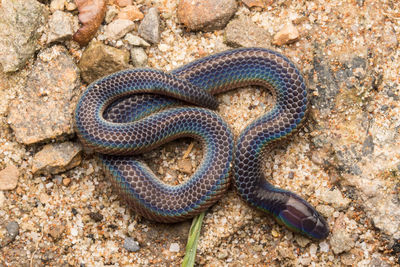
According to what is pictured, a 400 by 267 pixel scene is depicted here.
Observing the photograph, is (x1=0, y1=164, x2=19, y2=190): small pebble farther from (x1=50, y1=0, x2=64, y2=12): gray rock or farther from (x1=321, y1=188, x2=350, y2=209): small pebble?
(x1=321, y1=188, x2=350, y2=209): small pebble

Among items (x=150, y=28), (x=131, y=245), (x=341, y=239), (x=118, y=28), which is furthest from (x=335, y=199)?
(x=118, y=28)

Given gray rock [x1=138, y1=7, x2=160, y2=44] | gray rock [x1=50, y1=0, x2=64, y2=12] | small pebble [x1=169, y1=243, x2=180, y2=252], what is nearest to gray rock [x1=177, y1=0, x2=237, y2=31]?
gray rock [x1=138, y1=7, x2=160, y2=44]

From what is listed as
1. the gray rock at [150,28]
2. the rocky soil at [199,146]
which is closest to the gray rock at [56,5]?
the rocky soil at [199,146]

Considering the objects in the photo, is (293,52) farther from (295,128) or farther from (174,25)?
(174,25)

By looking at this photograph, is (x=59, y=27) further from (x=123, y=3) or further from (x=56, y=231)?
(x=56, y=231)

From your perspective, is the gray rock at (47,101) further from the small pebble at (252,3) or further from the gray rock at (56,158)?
the small pebble at (252,3)

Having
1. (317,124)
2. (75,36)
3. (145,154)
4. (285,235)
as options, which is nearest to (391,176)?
(317,124)
